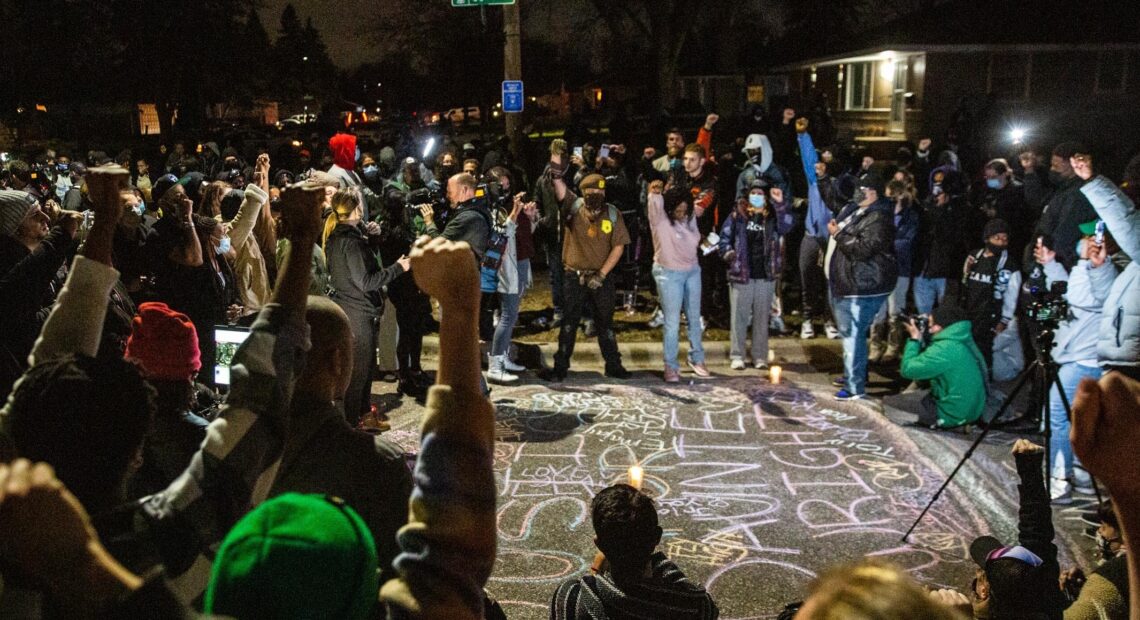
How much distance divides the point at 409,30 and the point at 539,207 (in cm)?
2194

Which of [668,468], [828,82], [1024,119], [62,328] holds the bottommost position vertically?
[668,468]

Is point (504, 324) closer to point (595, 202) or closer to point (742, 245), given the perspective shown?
point (595, 202)

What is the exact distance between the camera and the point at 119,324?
5.73 m

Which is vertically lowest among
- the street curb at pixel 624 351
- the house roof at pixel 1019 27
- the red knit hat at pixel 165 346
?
the street curb at pixel 624 351

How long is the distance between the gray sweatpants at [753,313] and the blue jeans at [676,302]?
42 centimetres

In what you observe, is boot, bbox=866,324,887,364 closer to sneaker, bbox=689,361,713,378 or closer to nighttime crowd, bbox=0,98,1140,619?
nighttime crowd, bbox=0,98,1140,619

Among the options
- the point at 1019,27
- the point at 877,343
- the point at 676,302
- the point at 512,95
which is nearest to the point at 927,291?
the point at 877,343

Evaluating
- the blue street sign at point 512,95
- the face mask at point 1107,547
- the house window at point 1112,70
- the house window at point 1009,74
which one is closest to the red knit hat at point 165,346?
the face mask at point 1107,547

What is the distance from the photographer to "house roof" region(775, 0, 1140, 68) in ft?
80.7

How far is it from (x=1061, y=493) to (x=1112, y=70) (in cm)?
2360

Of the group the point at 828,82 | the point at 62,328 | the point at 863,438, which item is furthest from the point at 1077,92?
the point at 62,328

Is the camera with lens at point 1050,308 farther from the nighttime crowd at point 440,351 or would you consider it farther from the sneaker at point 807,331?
the sneaker at point 807,331

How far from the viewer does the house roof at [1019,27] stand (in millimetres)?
24594

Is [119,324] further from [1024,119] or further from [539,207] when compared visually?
[1024,119]
